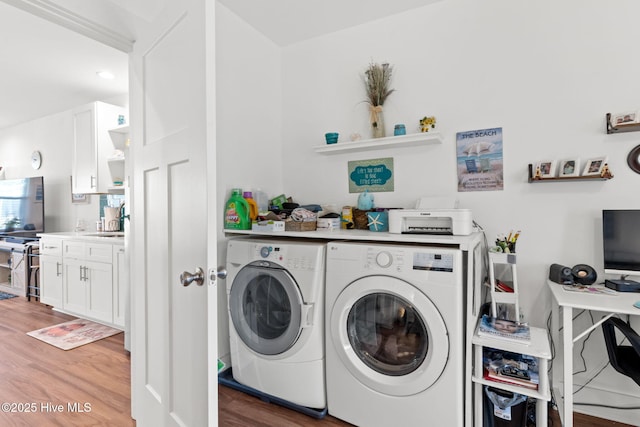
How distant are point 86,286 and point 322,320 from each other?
2.76 meters

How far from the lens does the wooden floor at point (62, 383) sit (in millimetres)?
1778

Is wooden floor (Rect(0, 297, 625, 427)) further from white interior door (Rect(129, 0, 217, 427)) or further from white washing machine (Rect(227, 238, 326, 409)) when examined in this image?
white interior door (Rect(129, 0, 217, 427))

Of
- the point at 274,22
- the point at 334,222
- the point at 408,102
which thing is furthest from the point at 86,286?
the point at 408,102

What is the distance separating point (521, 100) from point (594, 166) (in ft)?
1.79

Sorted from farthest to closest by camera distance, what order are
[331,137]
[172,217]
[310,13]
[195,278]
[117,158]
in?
[117,158] < [331,137] < [310,13] < [172,217] < [195,278]

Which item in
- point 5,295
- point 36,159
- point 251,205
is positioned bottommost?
point 5,295

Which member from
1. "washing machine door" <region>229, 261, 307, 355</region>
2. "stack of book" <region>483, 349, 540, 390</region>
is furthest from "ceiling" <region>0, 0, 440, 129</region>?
"stack of book" <region>483, 349, 540, 390</region>

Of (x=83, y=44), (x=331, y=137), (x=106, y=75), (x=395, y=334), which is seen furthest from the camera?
(x=106, y=75)

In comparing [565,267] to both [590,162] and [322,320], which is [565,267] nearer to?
[590,162]

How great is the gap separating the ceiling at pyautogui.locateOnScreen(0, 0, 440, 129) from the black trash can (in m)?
2.37

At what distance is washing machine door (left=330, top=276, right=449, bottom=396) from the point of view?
1.48 m

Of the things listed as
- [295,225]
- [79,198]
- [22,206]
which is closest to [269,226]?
[295,225]

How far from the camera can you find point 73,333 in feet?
9.72

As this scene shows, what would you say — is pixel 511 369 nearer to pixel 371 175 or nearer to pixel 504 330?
pixel 504 330
